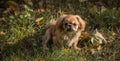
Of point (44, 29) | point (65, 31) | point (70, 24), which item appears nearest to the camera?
point (70, 24)

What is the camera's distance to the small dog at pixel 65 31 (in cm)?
695

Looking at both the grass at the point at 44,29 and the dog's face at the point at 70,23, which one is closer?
the dog's face at the point at 70,23

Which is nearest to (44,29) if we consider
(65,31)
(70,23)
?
(65,31)

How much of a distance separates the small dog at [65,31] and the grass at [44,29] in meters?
0.16

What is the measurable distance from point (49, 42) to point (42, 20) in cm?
79

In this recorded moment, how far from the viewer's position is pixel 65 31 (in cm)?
709

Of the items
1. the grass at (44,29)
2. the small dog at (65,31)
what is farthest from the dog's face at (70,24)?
the grass at (44,29)

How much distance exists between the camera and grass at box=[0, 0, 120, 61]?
7.04m

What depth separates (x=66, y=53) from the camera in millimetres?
7035

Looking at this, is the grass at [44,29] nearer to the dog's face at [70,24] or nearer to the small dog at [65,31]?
the small dog at [65,31]

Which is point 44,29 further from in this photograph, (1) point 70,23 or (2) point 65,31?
(1) point 70,23

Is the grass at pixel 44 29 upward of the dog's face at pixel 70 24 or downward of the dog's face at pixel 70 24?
downward

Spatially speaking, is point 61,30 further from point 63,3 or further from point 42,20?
point 63,3

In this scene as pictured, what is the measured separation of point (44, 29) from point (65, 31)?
1.06m
